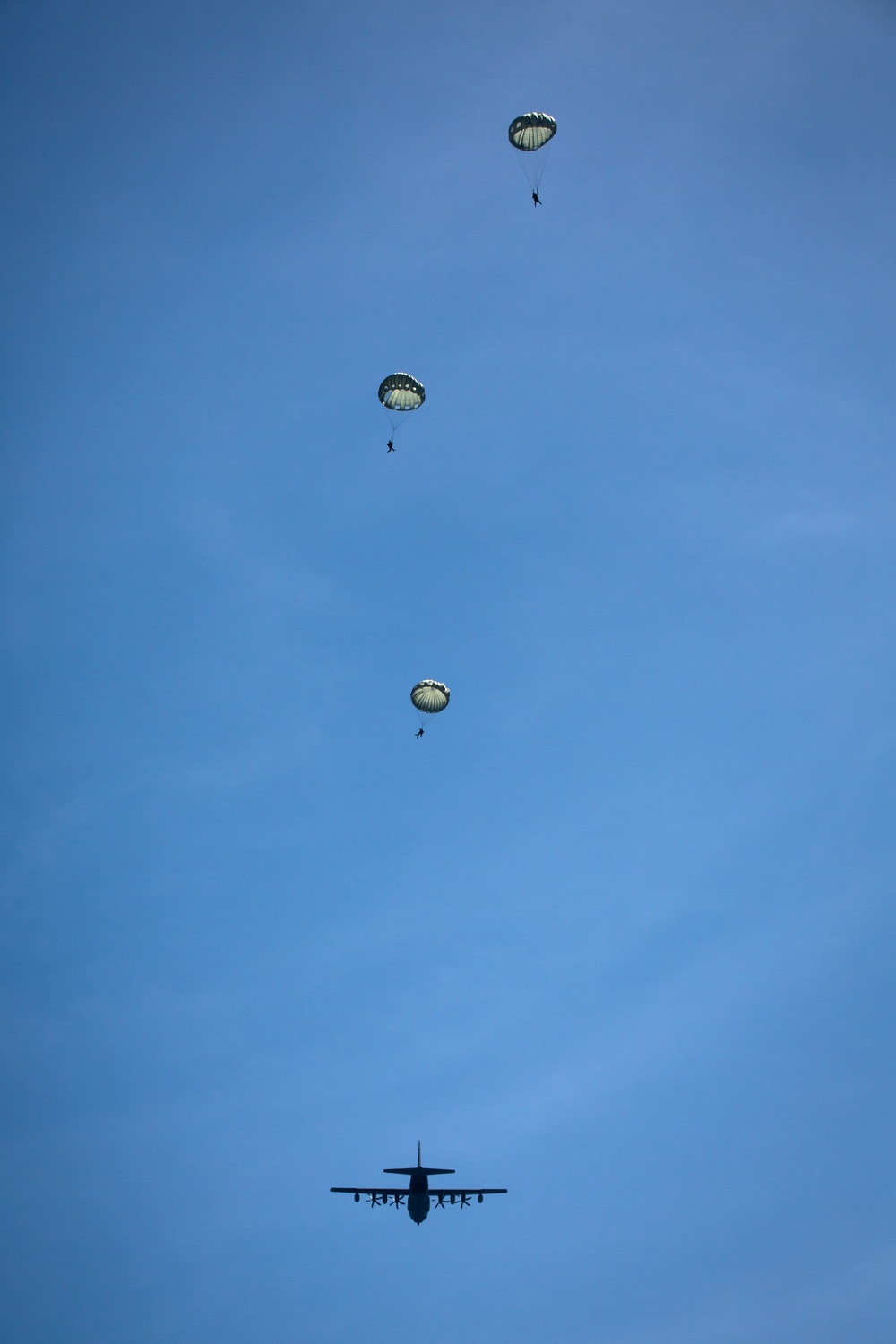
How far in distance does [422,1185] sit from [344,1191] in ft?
29.0

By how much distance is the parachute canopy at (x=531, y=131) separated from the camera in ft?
244

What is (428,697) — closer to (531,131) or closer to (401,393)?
(401,393)

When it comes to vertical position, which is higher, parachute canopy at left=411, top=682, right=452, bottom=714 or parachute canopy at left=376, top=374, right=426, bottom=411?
parachute canopy at left=376, top=374, right=426, bottom=411

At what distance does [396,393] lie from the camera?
7969cm

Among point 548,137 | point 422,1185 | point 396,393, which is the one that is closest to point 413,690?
point 396,393

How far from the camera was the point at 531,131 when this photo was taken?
75062 mm

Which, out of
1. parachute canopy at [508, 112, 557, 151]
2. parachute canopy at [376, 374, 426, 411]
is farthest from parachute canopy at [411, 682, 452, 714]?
parachute canopy at [508, 112, 557, 151]

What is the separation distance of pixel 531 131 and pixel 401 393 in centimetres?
1928

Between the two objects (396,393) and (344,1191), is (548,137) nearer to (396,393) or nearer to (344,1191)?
(396,393)

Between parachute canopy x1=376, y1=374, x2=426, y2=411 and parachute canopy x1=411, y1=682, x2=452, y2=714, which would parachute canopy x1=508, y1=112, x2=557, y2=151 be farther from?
parachute canopy x1=411, y1=682, x2=452, y2=714

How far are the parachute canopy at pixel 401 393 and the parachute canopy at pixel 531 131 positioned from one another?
16923mm

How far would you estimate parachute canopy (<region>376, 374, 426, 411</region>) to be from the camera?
258 feet

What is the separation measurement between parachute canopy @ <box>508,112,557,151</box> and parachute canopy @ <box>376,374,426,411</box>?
1692 cm

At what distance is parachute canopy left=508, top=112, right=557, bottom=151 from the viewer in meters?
74.4
